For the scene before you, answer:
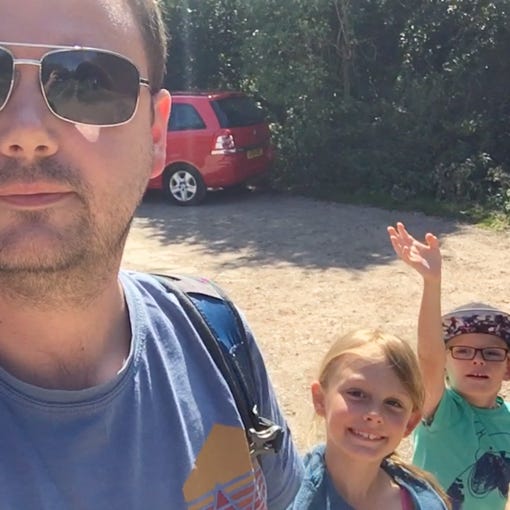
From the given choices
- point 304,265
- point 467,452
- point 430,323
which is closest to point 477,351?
point 430,323

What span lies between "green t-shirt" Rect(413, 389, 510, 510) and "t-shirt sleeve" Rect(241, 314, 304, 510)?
3.50 ft

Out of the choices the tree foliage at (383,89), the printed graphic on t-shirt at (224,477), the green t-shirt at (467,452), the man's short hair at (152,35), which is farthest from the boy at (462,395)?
the tree foliage at (383,89)

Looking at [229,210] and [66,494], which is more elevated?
[66,494]

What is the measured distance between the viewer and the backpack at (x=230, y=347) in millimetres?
1476

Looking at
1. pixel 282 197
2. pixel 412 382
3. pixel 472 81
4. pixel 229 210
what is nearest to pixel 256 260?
pixel 229 210

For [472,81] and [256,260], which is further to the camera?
[472,81]

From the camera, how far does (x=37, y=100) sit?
1.34 meters

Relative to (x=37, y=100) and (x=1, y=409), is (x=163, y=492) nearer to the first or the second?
(x=1, y=409)

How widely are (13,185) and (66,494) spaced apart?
470 mm

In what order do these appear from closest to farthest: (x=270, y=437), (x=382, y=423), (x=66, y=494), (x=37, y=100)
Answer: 1. (x=66, y=494)
2. (x=37, y=100)
3. (x=270, y=437)
4. (x=382, y=423)

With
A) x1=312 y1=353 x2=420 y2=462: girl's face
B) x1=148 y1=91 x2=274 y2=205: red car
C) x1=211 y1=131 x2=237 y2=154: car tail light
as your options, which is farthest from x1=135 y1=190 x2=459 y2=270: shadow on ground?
x1=312 y1=353 x2=420 y2=462: girl's face

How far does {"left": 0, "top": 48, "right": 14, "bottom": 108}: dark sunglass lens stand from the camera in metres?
1.29

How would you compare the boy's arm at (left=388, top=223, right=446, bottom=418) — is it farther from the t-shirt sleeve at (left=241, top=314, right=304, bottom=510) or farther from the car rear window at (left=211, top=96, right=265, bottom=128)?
the car rear window at (left=211, top=96, right=265, bottom=128)

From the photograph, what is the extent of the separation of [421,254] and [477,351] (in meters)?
0.39
